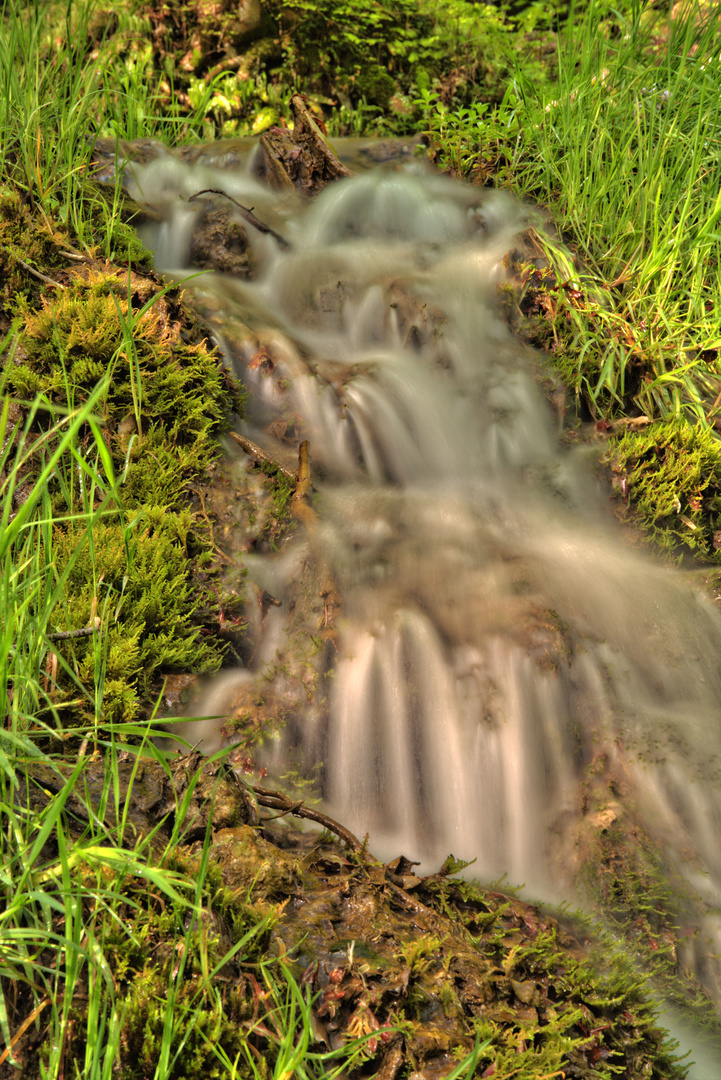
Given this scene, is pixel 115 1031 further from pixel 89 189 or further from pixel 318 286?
pixel 318 286

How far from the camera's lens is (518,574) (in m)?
3.33

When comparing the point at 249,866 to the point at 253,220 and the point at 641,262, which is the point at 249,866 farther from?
the point at 253,220

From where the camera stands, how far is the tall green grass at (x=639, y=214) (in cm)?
414

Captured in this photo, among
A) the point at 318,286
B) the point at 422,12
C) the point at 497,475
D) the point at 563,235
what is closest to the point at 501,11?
the point at 422,12

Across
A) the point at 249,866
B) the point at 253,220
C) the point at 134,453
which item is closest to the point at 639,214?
the point at 253,220

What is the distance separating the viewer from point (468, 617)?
3113 mm

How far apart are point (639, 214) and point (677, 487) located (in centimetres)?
183

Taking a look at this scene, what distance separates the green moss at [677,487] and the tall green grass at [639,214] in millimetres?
180

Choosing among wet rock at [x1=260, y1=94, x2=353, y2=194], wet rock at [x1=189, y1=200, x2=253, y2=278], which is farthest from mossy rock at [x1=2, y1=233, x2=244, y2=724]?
wet rock at [x1=260, y1=94, x2=353, y2=194]

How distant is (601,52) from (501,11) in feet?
18.6

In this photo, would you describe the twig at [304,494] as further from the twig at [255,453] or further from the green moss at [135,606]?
the green moss at [135,606]

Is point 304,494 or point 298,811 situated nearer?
point 298,811

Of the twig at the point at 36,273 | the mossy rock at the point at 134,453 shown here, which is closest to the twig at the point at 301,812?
→ the mossy rock at the point at 134,453

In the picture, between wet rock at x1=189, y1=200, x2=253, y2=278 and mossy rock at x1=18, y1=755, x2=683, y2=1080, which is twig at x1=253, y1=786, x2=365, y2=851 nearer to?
mossy rock at x1=18, y1=755, x2=683, y2=1080
